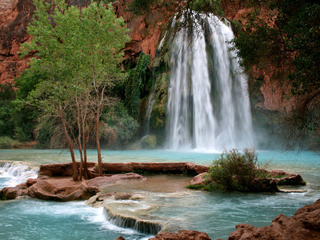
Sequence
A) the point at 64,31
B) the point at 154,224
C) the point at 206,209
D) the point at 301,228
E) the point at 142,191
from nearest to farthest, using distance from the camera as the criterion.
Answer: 1. the point at 301,228
2. the point at 154,224
3. the point at 206,209
4. the point at 142,191
5. the point at 64,31

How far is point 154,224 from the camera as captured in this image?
223 inches

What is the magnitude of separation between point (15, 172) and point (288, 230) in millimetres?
14689

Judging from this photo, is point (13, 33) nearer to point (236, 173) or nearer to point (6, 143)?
point (6, 143)

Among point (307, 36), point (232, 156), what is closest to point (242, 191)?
point (232, 156)

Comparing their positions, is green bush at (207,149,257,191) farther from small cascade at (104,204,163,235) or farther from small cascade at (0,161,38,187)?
small cascade at (0,161,38,187)

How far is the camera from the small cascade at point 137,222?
564 centimetres

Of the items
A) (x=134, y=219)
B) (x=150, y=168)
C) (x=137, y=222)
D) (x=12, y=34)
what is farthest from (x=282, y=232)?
(x=12, y=34)

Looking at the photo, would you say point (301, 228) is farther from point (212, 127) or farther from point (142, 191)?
point (212, 127)

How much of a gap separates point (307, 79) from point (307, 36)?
73 centimetres

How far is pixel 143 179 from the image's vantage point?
38.1ft

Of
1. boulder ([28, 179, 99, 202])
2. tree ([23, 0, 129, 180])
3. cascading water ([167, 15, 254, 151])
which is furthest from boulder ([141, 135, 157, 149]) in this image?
boulder ([28, 179, 99, 202])

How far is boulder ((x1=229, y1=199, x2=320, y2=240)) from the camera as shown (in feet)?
10.8

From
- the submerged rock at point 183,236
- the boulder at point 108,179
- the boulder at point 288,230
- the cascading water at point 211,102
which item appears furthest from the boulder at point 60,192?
the cascading water at point 211,102

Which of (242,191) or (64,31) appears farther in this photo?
(64,31)
